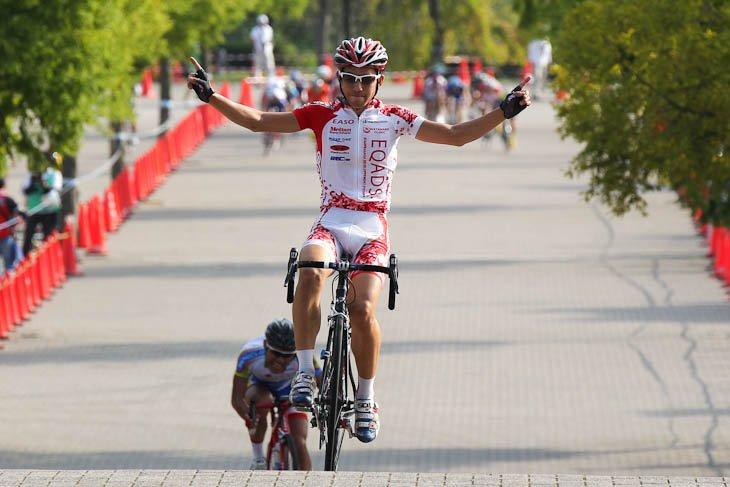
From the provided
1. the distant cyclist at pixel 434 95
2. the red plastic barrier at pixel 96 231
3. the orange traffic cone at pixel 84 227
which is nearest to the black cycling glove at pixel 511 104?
the orange traffic cone at pixel 84 227

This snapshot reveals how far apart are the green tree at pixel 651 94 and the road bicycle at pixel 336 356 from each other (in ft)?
18.4

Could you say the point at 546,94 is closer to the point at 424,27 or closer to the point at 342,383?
the point at 424,27

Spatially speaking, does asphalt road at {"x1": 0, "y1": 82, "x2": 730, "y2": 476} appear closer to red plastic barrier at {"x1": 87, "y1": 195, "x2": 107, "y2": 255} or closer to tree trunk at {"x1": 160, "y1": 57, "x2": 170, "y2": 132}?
red plastic barrier at {"x1": 87, "y1": 195, "x2": 107, "y2": 255}

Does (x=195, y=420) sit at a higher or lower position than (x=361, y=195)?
lower

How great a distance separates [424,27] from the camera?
61312 mm

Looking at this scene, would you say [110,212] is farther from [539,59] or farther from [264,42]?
[539,59]

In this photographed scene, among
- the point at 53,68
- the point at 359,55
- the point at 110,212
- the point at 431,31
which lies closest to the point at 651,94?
the point at 359,55

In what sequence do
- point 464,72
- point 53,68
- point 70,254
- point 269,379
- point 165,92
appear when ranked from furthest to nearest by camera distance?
point 464,72 → point 165,92 → point 70,254 → point 53,68 → point 269,379

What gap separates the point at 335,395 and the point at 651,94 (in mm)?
6624

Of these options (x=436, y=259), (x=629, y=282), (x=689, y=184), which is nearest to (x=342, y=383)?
(x=689, y=184)

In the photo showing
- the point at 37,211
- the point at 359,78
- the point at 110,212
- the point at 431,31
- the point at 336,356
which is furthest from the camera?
the point at 431,31

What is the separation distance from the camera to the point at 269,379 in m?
11.8

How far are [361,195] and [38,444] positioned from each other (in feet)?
21.9

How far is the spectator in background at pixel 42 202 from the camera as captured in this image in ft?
77.7
